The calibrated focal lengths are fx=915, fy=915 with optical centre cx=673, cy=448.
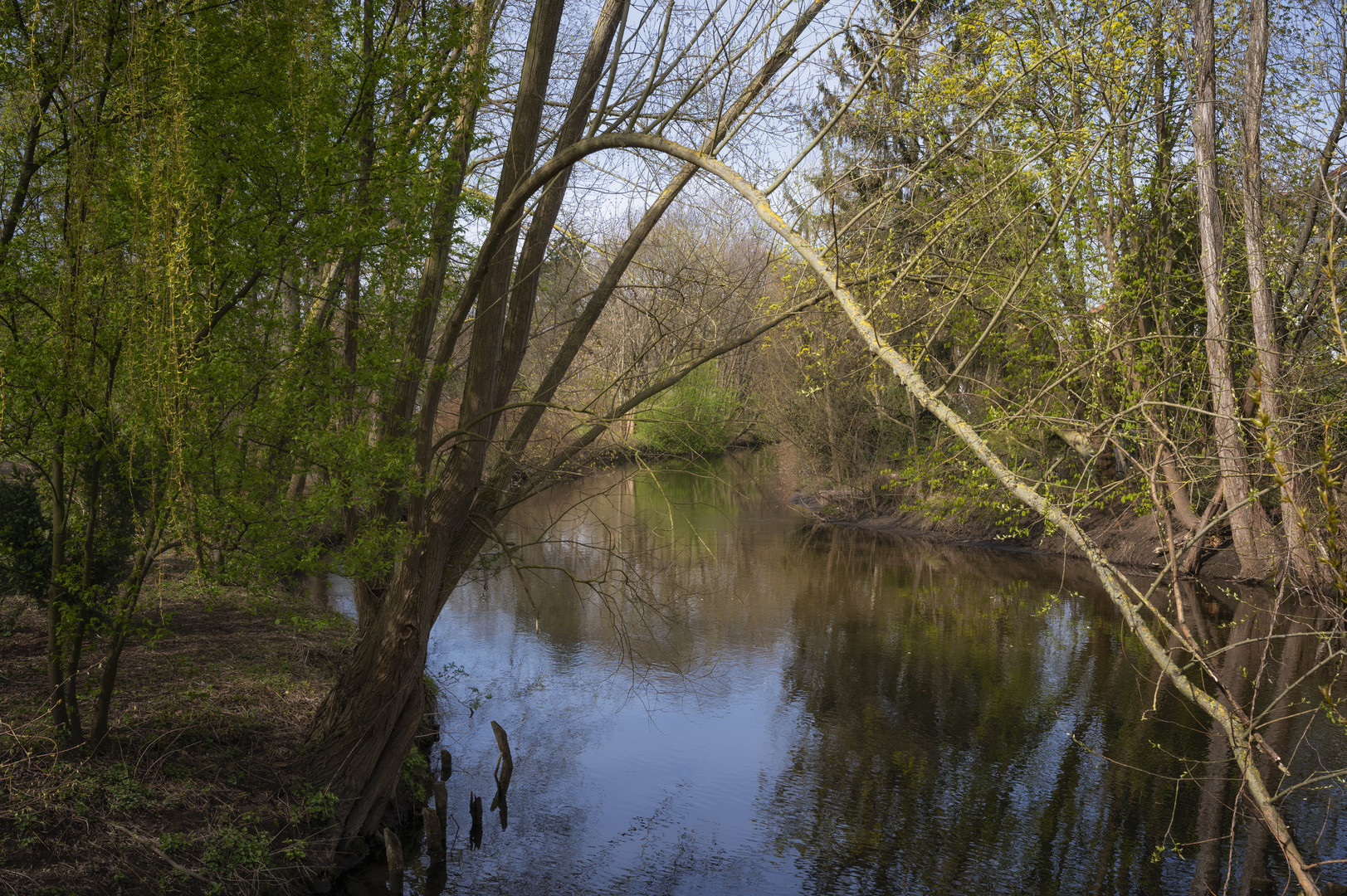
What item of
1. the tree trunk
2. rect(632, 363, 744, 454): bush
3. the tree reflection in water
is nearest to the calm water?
the tree reflection in water

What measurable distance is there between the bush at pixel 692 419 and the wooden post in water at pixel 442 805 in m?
3.04

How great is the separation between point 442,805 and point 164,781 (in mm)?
2121

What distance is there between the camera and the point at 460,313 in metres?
6.16

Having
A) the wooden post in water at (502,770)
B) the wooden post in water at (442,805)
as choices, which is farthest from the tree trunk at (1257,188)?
the wooden post in water at (442,805)

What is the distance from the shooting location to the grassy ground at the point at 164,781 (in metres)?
4.60

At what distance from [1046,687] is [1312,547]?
783 centimetres

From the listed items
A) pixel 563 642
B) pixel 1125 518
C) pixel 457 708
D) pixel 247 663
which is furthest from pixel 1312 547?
pixel 1125 518

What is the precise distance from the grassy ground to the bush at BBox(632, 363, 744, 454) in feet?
8.66

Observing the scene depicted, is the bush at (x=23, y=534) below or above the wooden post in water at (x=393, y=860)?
above

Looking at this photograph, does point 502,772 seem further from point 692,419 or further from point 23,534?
point 23,534

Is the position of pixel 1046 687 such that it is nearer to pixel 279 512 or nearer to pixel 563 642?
pixel 563 642

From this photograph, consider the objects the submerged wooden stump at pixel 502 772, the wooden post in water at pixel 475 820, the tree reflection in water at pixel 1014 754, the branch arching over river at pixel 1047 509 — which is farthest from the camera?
the submerged wooden stump at pixel 502 772

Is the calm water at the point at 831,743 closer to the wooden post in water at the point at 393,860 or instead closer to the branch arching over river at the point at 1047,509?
the wooden post in water at the point at 393,860

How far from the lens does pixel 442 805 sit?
22.7 feet
